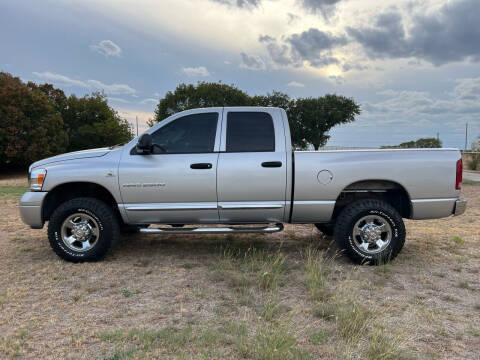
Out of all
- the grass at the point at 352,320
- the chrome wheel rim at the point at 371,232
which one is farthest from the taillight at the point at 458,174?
the grass at the point at 352,320

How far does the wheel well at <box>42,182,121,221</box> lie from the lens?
4.69 m

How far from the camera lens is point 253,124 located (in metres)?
4.68

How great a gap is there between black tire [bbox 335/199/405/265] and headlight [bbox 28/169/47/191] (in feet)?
12.6

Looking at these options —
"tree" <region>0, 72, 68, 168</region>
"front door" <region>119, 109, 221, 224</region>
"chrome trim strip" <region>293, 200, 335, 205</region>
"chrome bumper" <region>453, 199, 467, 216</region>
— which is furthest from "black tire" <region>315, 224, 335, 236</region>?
"tree" <region>0, 72, 68, 168</region>

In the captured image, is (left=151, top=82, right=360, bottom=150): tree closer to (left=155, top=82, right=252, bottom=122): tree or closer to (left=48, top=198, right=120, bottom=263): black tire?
(left=155, top=82, right=252, bottom=122): tree

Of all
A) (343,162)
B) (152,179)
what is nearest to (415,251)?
(343,162)

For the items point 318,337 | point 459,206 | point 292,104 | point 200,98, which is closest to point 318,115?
point 292,104

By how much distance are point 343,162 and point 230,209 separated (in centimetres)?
156

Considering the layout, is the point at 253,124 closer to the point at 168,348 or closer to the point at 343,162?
the point at 343,162

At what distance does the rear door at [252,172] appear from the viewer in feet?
14.5

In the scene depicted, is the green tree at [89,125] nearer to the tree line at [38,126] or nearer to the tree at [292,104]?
the tree line at [38,126]

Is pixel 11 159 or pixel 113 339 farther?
pixel 11 159

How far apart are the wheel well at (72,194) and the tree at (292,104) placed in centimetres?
2964

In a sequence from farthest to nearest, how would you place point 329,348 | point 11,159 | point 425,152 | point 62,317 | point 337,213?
point 11,159, point 337,213, point 425,152, point 62,317, point 329,348
